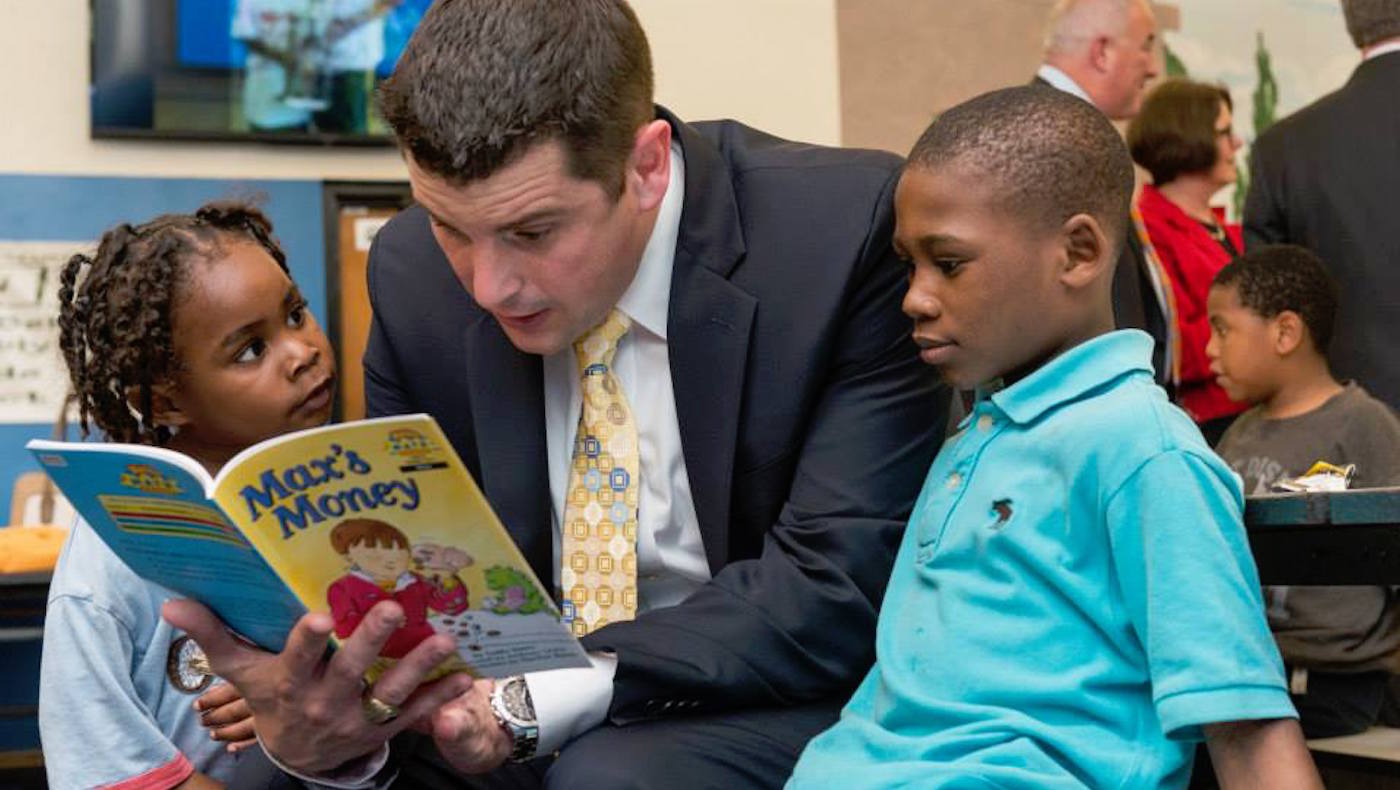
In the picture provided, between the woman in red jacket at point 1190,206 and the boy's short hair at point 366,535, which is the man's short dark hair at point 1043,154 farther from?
the woman in red jacket at point 1190,206

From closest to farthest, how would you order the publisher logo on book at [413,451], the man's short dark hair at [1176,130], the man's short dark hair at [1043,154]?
the publisher logo on book at [413,451] < the man's short dark hair at [1043,154] < the man's short dark hair at [1176,130]

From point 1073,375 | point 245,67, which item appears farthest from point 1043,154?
point 245,67

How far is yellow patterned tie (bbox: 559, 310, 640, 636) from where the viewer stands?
1.98m

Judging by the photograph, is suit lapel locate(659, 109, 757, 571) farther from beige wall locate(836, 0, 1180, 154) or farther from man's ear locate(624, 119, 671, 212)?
beige wall locate(836, 0, 1180, 154)

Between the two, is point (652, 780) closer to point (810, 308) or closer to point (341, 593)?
point (341, 593)

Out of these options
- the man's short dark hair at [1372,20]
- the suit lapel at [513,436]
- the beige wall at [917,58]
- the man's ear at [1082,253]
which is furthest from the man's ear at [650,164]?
the beige wall at [917,58]

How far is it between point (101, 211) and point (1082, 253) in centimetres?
358

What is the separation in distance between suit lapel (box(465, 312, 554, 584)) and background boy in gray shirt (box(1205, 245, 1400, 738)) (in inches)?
45.0

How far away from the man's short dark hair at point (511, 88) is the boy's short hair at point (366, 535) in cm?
43

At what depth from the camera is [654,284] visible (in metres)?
2.01

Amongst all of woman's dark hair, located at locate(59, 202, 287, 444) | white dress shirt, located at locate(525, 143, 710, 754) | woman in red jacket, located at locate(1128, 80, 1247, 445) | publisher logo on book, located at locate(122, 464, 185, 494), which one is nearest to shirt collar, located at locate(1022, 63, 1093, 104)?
woman in red jacket, located at locate(1128, 80, 1247, 445)

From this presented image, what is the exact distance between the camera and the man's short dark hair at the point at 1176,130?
472 cm

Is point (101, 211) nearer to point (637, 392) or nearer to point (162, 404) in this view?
point (162, 404)

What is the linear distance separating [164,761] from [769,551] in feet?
2.34
